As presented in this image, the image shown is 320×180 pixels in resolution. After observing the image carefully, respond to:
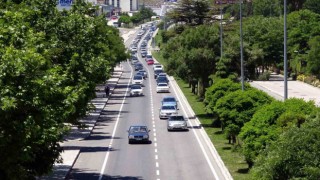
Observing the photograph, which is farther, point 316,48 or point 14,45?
point 316,48

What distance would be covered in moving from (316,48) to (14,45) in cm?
6798

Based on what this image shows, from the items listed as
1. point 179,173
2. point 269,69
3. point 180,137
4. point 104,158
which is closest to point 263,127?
point 179,173

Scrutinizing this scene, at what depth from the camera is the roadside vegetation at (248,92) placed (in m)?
22.2

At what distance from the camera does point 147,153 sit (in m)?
47.8

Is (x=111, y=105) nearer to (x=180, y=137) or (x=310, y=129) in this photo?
(x=180, y=137)

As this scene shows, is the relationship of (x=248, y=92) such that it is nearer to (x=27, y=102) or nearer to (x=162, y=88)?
(x=27, y=102)

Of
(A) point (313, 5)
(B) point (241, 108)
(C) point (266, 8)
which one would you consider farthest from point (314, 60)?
(C) point (266, 8)

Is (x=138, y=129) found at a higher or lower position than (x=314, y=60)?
lower

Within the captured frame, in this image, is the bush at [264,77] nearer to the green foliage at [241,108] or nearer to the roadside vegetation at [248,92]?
the roadside vegetation at [248,92]

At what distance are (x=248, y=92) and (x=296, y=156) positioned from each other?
2278 centimetres

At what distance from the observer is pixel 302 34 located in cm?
10638

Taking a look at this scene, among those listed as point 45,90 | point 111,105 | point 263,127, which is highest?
point 45,90

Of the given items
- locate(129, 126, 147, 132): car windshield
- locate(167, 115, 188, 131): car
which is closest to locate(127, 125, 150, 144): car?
locate(129, 126, 147, 132): car windshield

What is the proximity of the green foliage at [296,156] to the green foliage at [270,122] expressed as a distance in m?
6.81
